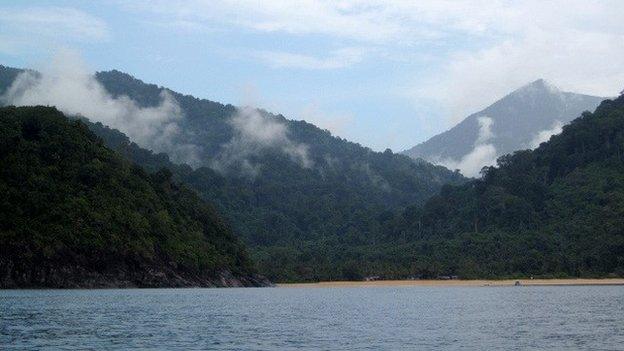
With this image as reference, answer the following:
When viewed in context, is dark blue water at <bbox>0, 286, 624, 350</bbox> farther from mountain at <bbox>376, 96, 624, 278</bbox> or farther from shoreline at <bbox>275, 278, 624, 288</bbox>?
mountain at <bbox>376, 96, 624, 278</bbox>

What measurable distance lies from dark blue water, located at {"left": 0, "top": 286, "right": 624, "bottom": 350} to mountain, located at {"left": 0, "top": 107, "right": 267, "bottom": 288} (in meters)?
27.1

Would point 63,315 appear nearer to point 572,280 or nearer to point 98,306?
point 98,306

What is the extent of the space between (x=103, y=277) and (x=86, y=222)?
327 inches

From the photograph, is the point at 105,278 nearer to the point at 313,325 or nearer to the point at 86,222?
the point at 86,222

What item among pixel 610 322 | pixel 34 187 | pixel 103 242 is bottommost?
pixel 610 322

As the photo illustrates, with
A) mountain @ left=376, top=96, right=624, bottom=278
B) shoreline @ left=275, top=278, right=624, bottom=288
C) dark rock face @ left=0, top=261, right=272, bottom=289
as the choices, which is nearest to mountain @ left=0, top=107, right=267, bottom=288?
dark rock face @ left=0, top=261, right=272, bottom=289

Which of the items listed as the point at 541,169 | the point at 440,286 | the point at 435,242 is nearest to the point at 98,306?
the point at 440,286

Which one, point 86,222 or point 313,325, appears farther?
point 86,222

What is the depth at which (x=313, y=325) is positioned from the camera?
59.7 metres

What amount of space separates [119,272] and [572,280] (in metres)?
72.1

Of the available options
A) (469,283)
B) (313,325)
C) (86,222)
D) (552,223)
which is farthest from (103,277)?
(552,223)

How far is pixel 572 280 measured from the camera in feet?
456

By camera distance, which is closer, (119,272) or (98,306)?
(98,306)

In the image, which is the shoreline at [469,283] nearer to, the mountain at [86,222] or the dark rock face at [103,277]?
the mountain at [86,222]
